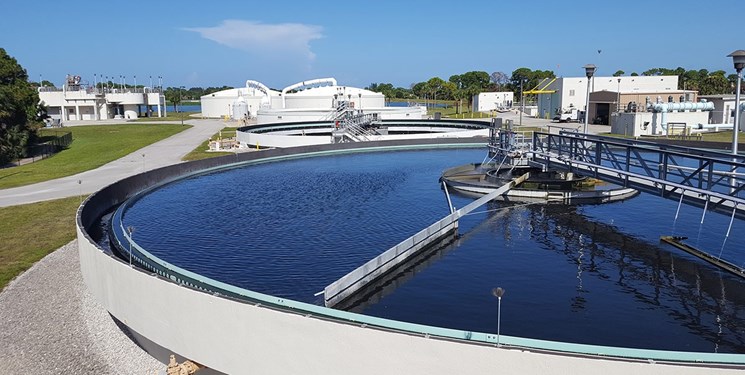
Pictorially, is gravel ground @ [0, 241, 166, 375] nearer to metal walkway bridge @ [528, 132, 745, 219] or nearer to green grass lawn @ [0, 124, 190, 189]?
metal walkway bridge @ [528, 132, 745, 219]

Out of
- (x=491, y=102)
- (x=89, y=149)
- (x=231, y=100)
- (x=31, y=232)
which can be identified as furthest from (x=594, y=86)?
(x=31, y=232)

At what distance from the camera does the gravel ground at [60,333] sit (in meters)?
13.1

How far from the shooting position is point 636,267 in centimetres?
1563

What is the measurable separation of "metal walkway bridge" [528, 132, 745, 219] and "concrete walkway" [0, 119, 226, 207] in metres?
21.4

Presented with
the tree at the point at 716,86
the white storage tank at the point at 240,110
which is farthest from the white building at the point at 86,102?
the tree at the point at 716,86

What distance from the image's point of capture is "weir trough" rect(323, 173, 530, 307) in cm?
1330

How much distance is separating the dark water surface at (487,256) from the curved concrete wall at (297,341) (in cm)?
325

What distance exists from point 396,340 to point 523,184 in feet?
60.0

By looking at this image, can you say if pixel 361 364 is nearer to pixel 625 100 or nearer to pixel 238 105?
pixel 625 100

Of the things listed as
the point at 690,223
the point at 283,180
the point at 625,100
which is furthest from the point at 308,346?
the point at 625,100

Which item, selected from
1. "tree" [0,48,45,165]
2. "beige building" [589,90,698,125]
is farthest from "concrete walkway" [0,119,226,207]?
"beige building" [589,90,698,125]

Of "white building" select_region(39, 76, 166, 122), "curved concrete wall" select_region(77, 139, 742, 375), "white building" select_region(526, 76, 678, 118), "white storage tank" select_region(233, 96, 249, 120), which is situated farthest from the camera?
"white building" select_region(39, 76, 166, 122)

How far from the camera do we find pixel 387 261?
15531mm

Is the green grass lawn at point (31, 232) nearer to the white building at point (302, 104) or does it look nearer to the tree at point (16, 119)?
the tree at point (16, 119)
